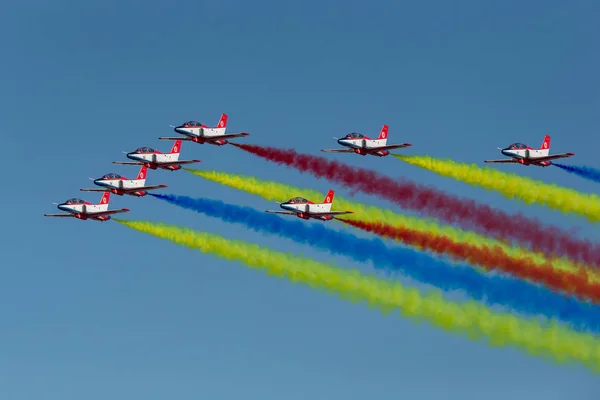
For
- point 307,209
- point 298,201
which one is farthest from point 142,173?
point 307,209

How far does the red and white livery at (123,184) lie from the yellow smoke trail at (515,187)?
21.6 m

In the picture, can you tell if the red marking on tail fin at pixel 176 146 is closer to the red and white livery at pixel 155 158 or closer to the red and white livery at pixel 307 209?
the red and white livery at pixel 155 158

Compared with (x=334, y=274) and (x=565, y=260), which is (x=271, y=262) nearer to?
(x=334, y=274)

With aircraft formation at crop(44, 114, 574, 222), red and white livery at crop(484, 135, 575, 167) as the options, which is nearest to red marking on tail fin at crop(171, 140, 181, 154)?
aircraft formation at crop(44, 114, 574, 222)

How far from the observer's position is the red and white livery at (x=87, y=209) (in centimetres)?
12281

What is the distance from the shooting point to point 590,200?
117688 mm

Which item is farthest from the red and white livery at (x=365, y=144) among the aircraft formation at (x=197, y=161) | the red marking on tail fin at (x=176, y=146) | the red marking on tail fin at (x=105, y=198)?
the red marking on tail fin at (x=105, y=198)

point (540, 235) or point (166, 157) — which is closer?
point (540, 235)

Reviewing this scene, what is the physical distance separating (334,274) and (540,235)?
1670 cm

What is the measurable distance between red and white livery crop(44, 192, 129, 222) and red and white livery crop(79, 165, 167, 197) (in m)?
0.96

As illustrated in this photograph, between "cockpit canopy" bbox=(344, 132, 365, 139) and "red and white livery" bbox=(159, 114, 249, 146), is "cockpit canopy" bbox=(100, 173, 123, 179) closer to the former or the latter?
"red and white livery" bbox=(159, 114, 249, 146)

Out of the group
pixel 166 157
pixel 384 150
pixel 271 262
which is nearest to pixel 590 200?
pixel 384 150

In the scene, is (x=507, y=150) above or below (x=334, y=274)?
above

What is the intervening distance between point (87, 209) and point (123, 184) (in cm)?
386
